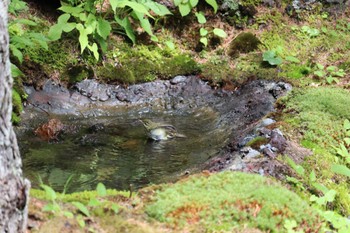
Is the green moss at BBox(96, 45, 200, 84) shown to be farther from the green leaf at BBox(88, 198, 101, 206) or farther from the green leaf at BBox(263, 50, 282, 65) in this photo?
the green leaf at BBox(88, 198, 101, 206)

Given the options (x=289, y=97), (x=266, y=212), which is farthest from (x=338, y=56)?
(x=266, y=212)

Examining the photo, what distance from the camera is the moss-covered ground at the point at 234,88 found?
3447 mm

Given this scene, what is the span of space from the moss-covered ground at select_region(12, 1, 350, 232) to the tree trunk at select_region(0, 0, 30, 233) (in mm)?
345

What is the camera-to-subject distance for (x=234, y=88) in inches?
344

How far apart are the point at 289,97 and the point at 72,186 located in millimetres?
3741

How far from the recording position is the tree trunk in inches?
104

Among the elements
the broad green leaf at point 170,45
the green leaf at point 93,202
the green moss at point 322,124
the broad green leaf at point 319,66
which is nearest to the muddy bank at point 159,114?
the green moss at point 322,124

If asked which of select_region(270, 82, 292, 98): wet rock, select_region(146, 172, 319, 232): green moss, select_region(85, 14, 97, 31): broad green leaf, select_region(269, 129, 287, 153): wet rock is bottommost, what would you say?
select_region(270, 82, 292, 98): wet rock

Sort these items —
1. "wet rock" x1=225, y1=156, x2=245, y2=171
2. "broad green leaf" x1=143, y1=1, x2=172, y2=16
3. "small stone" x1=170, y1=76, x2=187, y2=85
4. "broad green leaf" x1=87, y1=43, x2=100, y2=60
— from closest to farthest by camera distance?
"wet rock" x1=225, y1=156, x2=245, y2=171
"broad green leaf" x1=87, y1=43, x2=100, y2=60
"broad green leaf" x1=143, y1=1, x2=172, y2=16
"small stone" x1=170, y1=76, x2=187, y2=85

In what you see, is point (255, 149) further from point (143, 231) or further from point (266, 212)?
point (143, 231)

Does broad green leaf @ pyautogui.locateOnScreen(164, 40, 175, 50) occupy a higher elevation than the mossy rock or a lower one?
lower

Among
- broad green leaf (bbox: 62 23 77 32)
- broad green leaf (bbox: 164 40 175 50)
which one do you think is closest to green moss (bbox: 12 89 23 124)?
broad green leaf (bbox: 62 23 77 32)

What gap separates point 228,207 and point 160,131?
371cm

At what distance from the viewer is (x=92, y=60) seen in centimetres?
866
